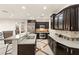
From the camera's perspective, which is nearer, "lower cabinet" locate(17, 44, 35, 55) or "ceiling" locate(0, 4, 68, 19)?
"ceiling" locate(0, 4, 68, 19)

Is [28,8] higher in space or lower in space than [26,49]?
higher

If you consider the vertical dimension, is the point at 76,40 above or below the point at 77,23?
below

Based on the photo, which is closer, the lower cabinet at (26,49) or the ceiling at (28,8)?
the ceiling at (28,8)

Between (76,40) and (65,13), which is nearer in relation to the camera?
(76,40)

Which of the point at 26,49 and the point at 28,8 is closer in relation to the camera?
the point at 28,8

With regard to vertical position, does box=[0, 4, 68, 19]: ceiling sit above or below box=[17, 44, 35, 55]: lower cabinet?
above

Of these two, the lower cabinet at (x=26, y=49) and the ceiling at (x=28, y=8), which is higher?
the ceiling at (x=28, y=8)

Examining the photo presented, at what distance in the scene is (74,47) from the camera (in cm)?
211
